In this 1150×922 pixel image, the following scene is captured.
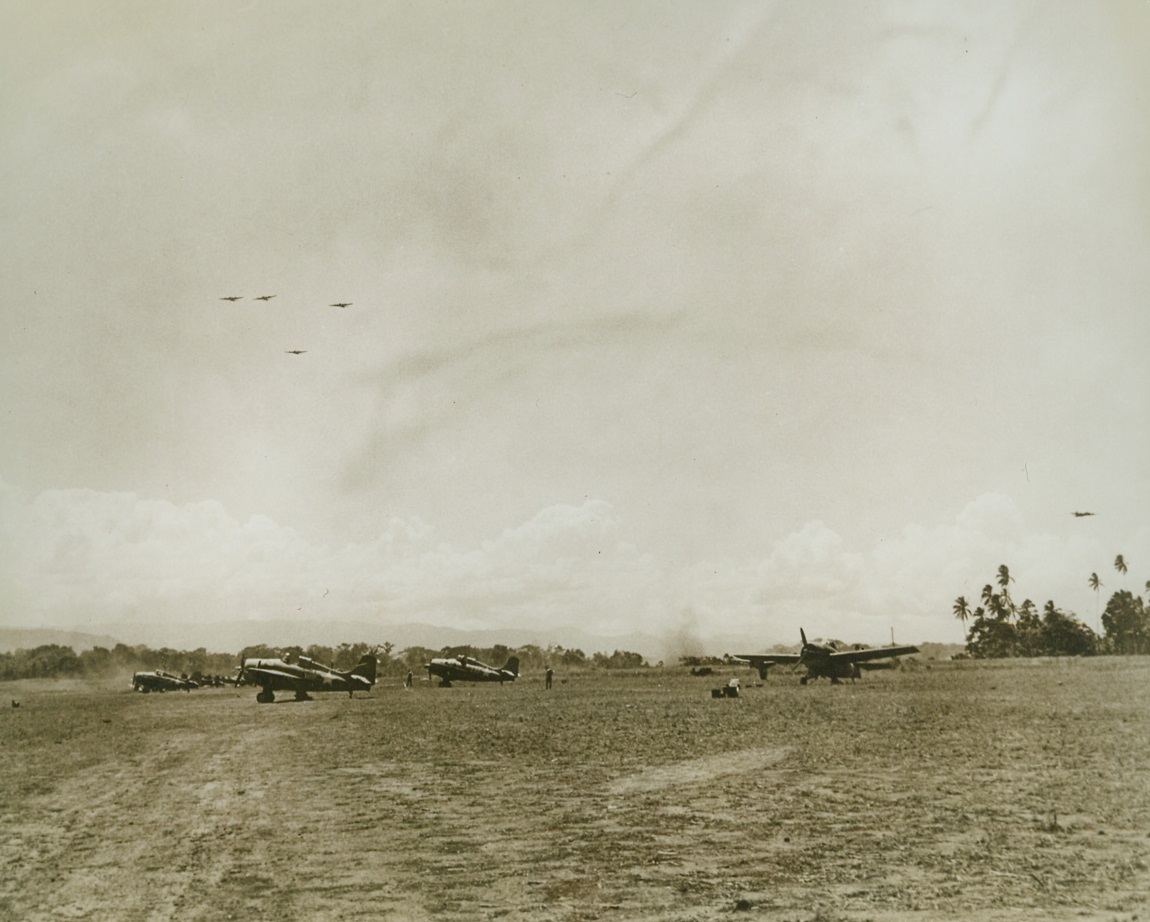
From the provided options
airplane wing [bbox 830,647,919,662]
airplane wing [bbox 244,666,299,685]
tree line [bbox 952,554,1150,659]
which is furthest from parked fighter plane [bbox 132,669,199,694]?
tree line [bbox 952,554,1150,659]

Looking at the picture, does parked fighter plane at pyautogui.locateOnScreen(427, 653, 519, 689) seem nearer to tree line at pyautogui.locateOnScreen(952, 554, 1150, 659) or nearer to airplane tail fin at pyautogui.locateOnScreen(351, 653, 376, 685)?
airplane tail fin at pyautogui.locateOnScreen(351, 653, 376, 685)

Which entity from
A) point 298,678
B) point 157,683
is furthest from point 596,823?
point 157,683

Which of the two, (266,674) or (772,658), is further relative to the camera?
(772,658)

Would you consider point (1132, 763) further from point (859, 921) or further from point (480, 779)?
point (480, 779)

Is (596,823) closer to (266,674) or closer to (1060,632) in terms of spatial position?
(266,674)

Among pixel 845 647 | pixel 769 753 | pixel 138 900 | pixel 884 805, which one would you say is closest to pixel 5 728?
pixel 138 900

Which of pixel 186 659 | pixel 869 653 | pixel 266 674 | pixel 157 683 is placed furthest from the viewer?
pixel 186 659

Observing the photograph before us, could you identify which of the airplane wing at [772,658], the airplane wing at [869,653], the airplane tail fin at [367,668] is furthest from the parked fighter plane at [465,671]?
the airplane wing at [869,653]
